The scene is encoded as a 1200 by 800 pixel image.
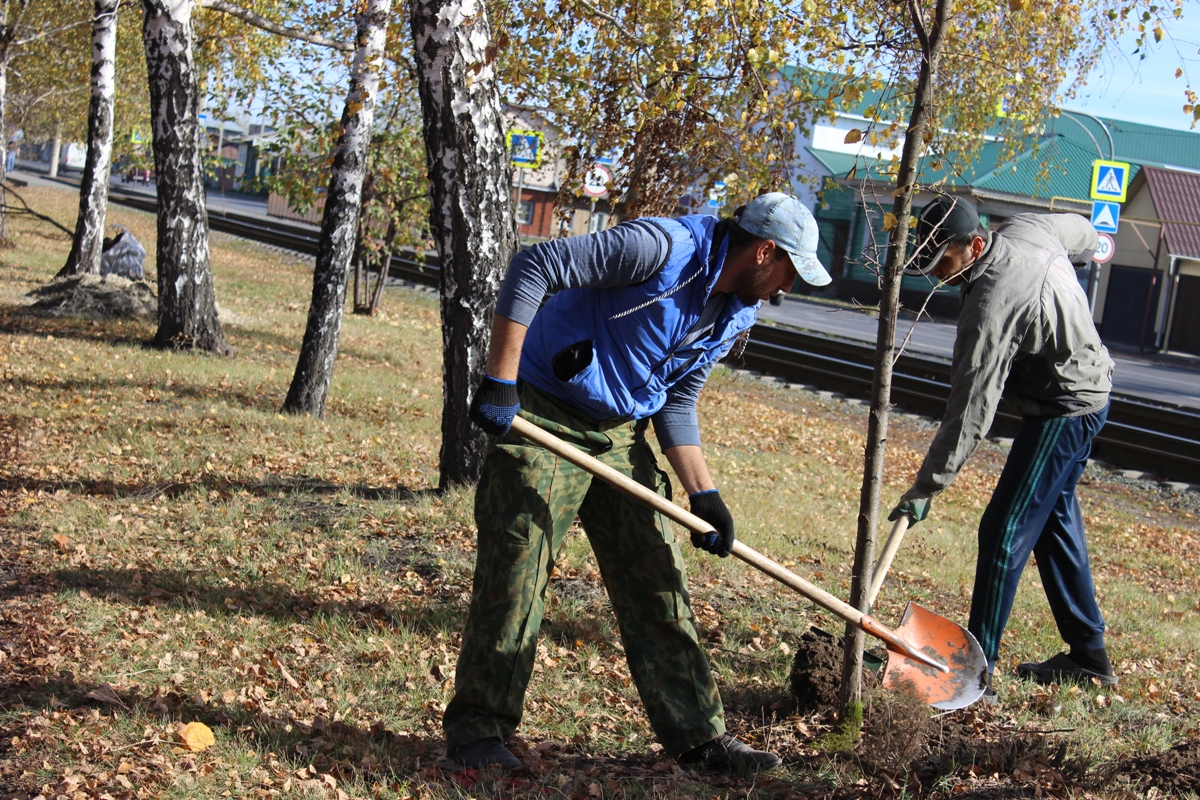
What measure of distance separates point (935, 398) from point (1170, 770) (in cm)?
1138

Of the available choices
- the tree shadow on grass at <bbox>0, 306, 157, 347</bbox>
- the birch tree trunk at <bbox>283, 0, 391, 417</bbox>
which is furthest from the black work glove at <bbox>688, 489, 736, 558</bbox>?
the tree shadow on grass at <bbox>0, 306, 157, 347</bbox>

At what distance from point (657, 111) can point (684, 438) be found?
13.4ft

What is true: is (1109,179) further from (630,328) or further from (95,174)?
(630,328)

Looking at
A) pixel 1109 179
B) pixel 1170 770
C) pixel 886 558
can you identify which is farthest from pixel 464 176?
pixel 1109 179

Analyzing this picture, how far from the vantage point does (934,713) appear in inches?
161

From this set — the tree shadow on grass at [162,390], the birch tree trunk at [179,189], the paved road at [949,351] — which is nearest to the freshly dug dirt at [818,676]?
the tree shadow on grass at [162,390]

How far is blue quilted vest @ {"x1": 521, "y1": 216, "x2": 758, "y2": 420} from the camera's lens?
3363mm

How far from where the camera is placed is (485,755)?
344 centimetres

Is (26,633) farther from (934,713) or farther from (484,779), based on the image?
(934,713)

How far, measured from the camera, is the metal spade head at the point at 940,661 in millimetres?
3893

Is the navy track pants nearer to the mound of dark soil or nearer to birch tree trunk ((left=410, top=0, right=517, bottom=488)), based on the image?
the mound of dark soil

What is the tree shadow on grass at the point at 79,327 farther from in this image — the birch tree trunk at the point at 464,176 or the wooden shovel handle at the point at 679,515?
the wooden shovel handle at the point at 679,515

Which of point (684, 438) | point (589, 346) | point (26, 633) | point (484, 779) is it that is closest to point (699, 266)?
point (589, 346)

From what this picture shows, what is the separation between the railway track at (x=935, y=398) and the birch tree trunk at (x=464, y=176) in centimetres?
721
